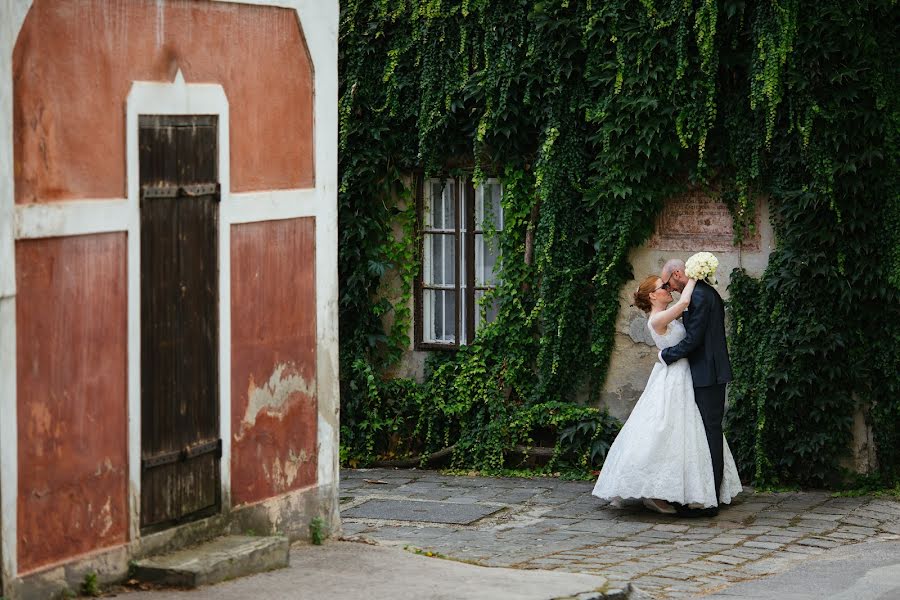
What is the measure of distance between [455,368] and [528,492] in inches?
70.0

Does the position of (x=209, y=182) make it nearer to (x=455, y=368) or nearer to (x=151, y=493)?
(x=151, y=493)

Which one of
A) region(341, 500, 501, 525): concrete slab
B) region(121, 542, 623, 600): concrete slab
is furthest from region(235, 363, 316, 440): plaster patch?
region(341, 500, 501, 525): concrete slab

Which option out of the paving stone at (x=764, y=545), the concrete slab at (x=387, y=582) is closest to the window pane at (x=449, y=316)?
the paving stone at (x=764, y=545)

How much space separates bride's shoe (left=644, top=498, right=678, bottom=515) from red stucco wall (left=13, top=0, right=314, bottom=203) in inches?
142

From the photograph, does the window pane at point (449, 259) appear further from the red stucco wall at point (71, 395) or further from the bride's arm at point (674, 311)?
the red stucco wall at point (71, 395)

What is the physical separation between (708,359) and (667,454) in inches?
30.0

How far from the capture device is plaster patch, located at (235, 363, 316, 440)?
8.28 m

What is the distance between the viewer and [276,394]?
8500 mm

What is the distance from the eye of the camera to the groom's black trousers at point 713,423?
34.8ft

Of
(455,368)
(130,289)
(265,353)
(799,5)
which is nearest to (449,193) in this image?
(455,368)

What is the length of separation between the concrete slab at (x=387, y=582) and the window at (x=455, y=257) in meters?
4.84

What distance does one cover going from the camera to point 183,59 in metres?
7.69

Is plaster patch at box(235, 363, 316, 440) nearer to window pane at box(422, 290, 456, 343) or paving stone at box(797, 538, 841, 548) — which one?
paving stone at box(797, 538, 841, 548)

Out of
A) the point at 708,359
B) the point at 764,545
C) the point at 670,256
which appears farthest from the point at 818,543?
the point at 670,256
